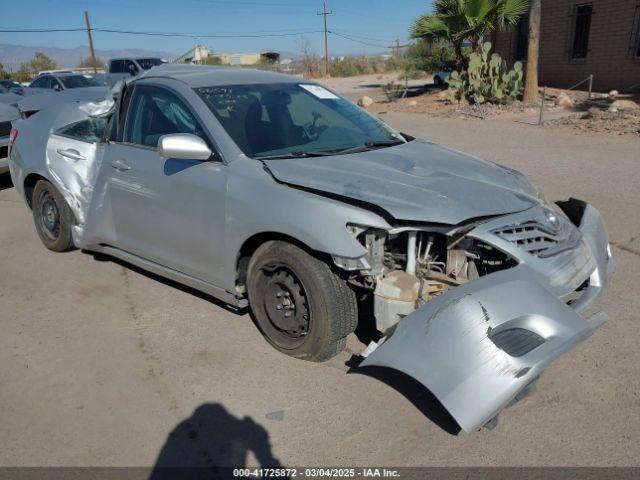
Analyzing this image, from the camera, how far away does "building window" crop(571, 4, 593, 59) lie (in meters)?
18.5

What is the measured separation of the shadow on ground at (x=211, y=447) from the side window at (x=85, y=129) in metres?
3.06

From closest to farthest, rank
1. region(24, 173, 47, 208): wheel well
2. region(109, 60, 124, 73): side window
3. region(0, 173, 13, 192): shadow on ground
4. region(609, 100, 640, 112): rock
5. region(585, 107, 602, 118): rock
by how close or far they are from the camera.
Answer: region(24, 173, 47, 208): wheel well, region(0, 173, 13, 192): shadow on ground, region(585, 107, 602, 118): rock, region(609, 100, 640, 112): rock, region(109, 60, 124, 73): side window

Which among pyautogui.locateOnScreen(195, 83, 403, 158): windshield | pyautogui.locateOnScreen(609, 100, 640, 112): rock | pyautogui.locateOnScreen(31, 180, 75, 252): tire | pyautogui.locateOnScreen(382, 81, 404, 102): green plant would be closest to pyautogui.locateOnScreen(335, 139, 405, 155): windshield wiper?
pyautogui.locateOnScreen(195, 83, 403, 158): windshield

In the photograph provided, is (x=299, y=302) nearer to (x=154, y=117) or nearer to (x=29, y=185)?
(x=154, y=117)

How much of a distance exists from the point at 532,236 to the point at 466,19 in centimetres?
1415

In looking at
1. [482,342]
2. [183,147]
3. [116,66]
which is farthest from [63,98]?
[116,66]

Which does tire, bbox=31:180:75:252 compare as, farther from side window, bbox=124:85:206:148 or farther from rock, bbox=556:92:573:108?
rock, bbox=556:92:573:108

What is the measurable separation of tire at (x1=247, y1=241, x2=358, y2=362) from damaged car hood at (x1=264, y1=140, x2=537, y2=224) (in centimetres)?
47

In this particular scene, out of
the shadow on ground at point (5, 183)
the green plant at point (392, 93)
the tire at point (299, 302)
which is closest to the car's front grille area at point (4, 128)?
the shadow on ground at point (5, 183)

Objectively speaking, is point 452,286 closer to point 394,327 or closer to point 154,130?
point 394,327

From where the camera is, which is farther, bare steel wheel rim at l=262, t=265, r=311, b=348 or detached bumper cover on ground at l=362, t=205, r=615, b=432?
bare steel wheel rim at l=262, t=265, r=311, b=348

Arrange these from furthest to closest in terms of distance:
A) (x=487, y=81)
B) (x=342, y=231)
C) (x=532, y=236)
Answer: (x=487, y=81) → (x=532, y=236) → (x=342, y=231)

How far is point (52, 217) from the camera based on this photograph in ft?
17.8

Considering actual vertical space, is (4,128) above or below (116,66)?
below
